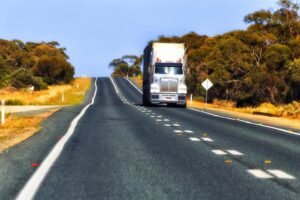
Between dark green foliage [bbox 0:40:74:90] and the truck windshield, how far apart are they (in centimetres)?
4085

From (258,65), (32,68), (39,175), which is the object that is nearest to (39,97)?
(258,65)

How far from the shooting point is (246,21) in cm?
7000

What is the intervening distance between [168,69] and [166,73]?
322 mm

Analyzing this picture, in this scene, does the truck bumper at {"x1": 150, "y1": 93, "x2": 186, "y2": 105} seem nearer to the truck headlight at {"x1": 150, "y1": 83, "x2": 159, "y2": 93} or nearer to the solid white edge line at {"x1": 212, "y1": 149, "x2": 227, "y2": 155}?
the truck headlight at {"x1": 150, "y1": 83, "x2": 159, "y2": 93}

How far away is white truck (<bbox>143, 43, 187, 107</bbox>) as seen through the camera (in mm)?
36344

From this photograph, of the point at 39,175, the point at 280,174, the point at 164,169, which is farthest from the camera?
the point at 164,169

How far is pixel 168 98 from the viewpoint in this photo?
3822cm

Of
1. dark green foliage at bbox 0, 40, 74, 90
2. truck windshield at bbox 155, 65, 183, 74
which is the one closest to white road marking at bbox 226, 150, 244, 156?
truck windshield at bbox 155, 65, 183, 74

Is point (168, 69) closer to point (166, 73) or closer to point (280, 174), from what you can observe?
point (166, 73)

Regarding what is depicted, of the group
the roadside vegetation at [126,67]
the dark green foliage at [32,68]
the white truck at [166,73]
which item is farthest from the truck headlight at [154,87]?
the roadside vegetation at [126,67]

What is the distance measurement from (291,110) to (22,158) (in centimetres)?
2320

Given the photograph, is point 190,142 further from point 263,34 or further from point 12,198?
point 263,34

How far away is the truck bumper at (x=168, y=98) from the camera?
38.0 meters

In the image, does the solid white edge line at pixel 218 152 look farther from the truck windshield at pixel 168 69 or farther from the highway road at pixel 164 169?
the truck windshield at pixel 168 69
